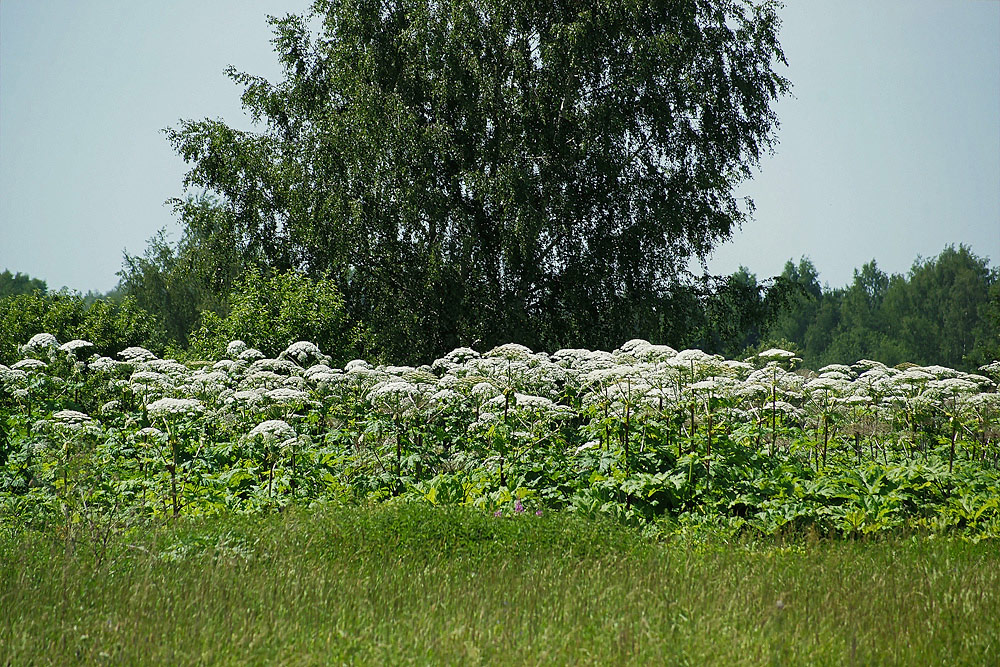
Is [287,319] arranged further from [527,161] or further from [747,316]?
[747,316]

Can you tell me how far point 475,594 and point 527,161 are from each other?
14.5 metres

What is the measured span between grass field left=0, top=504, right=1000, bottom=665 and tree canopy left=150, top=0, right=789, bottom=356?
12324 millimetres

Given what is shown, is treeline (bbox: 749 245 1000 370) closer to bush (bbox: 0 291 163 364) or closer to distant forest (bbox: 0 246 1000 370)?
distant forest (bbox: 0 246 1000 370)

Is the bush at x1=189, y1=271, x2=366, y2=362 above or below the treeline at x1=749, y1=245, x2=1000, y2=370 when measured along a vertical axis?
below

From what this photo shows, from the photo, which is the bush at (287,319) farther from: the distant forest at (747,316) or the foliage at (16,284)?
the foliage at (16,284)

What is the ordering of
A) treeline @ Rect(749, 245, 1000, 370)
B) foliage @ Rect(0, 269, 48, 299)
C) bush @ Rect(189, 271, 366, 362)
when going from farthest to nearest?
foliage @ Rect(0, 269, 48, 299), treeline @ Rect(749, 245, 1000, 370), bush @ Rect(189, 271, 366, 362)

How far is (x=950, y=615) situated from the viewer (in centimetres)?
447

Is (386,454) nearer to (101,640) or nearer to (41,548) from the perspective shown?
(41,548)

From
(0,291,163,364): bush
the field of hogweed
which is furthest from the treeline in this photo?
the field of hogweed

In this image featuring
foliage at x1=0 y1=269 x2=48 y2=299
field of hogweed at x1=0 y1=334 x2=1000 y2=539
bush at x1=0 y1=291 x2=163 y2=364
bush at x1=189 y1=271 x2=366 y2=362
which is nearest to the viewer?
field of hogweed at x1=0 y1=334 x2=1000 y2=539

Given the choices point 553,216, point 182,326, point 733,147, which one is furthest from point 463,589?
point 182,326

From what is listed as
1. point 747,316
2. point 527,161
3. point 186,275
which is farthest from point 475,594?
point 186,275

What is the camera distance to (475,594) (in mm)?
4660

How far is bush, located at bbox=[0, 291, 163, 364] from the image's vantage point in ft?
71.2
